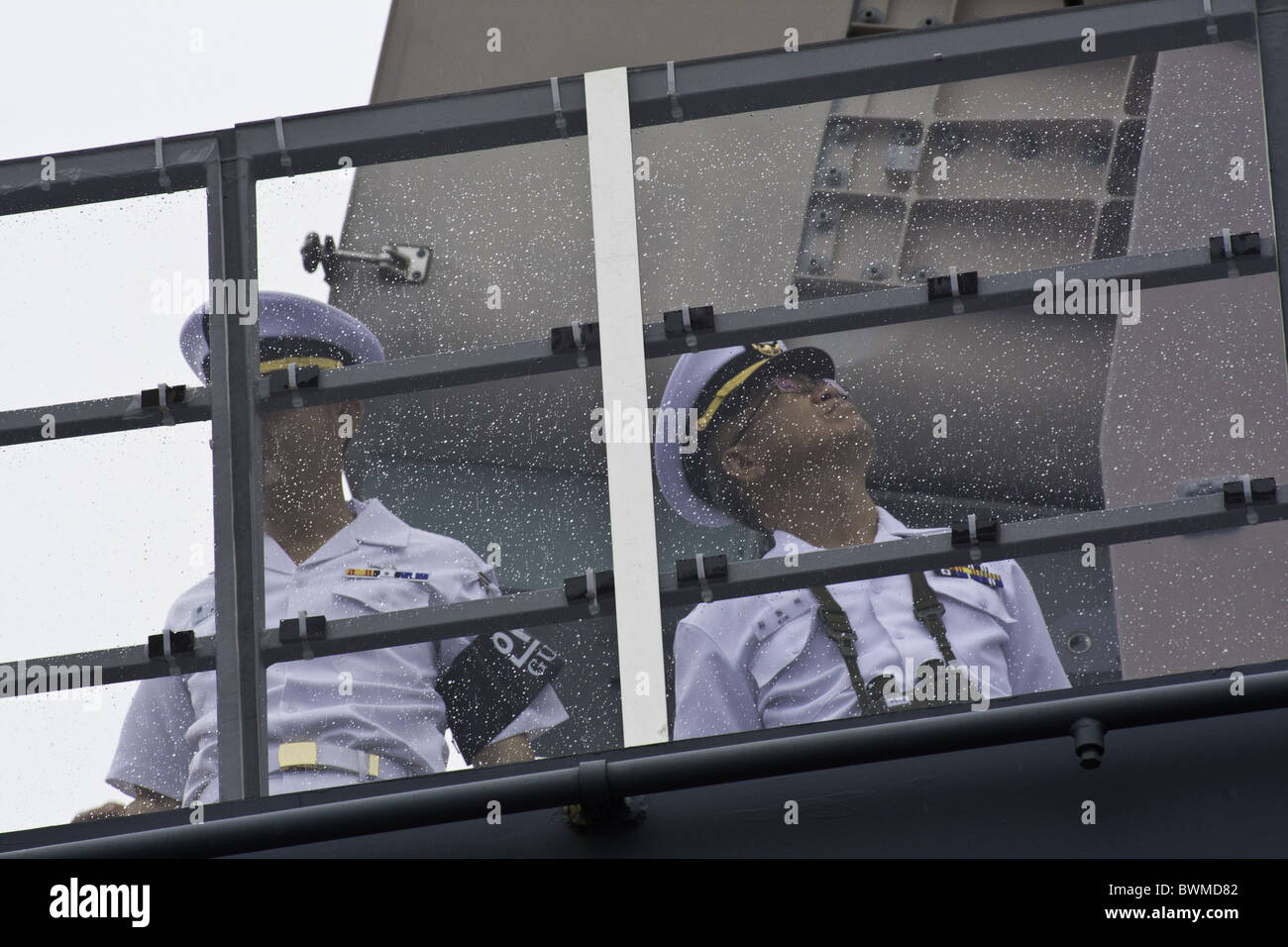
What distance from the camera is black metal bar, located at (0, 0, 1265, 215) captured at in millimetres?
4402

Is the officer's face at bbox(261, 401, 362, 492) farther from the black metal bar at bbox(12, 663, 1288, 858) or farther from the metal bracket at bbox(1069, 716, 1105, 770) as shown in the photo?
the metal bracket at bbox(1069, 716, 1105, 770)

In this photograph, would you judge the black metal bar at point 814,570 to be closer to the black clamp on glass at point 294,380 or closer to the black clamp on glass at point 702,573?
the black clamp on glass at point 702,573

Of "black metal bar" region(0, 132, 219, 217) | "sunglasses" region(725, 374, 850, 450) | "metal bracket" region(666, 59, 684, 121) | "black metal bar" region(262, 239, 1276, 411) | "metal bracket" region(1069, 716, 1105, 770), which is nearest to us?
"metal bracket" region(1069, 716, 1105, 770)

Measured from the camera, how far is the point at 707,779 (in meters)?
3.65

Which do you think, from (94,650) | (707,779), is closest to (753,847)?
(707,779)

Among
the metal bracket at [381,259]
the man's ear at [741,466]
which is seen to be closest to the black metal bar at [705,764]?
the man's ear at [741,466]

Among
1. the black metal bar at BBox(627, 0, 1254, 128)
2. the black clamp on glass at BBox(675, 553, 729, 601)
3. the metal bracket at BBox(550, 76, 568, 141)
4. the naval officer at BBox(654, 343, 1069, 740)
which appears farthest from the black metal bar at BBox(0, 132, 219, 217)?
the black clamp on glass at BBox(675, 553, 729, 601)

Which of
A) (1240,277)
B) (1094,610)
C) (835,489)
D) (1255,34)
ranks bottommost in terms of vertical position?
(1094,610)

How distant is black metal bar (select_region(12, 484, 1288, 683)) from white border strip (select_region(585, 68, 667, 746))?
6cm

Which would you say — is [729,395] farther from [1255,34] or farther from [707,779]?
[1255,34]

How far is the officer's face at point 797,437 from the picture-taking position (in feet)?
13.9
